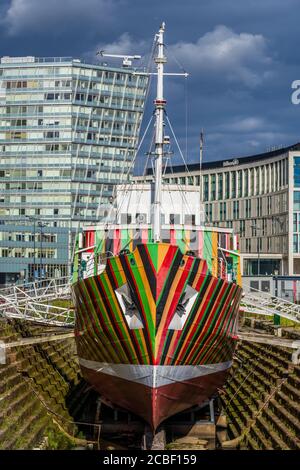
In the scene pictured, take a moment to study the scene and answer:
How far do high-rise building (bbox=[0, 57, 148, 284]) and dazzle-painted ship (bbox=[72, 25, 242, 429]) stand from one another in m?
69.2

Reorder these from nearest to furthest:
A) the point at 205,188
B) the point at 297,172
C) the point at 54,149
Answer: the point at 297,172 → the point at 54,149 → the point at 205,188

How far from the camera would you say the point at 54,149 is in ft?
301

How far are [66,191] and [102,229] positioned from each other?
67115mm

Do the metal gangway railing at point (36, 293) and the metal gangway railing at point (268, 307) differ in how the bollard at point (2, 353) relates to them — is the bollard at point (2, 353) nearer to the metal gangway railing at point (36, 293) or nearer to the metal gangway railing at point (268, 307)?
the metal gangway railing at point (36, 293)

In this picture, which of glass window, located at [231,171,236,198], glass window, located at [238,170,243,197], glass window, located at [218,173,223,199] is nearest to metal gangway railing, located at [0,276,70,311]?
glass window, located at [238,170,243,197]

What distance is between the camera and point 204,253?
24422mm

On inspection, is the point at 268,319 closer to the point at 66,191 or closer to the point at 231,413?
the point at 231,413

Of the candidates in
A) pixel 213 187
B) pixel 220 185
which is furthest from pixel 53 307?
pixel 213 187

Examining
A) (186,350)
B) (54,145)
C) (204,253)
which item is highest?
(54,145)

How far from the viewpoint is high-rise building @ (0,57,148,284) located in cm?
9081

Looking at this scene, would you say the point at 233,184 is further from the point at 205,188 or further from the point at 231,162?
the point at 205,188

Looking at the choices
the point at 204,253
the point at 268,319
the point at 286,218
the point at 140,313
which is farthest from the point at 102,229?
the point at 286,218

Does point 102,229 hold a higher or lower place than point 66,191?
lower

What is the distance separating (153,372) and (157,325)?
1.36m
